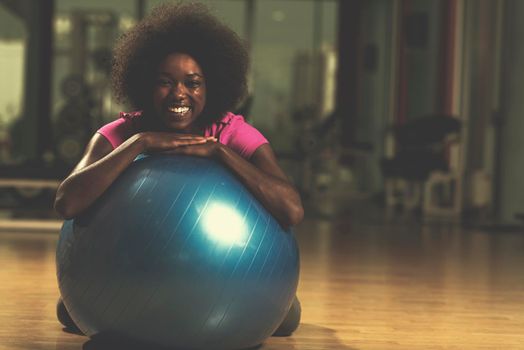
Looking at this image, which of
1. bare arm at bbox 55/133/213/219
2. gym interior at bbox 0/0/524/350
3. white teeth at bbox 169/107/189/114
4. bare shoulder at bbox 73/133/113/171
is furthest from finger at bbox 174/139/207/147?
gym interior at bbox 0/0/524/350

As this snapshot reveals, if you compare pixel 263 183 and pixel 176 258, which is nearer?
pixel 176 258

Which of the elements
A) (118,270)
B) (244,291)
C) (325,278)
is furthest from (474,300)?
(118,270)

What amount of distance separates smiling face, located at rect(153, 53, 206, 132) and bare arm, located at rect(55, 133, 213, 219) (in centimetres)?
10

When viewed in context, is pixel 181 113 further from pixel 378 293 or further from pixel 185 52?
pixel 378 293

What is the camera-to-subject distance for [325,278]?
3.64 m

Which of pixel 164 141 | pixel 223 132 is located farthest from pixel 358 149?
pixel 164 141

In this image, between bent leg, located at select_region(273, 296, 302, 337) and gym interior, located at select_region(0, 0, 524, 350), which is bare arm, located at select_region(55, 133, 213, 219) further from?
bent leg, located at select_region(273, 296, 302, 337)

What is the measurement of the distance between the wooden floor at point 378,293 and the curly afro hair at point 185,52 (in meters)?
0.67

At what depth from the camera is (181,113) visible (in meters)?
2.06

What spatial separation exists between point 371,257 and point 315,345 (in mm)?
2251

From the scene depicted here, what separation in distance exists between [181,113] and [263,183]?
0.28m

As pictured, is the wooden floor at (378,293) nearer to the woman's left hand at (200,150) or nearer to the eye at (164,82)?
the woman's left hand at (200,150)

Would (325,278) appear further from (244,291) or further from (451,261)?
(244,291)

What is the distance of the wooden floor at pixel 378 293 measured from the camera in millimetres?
2373
